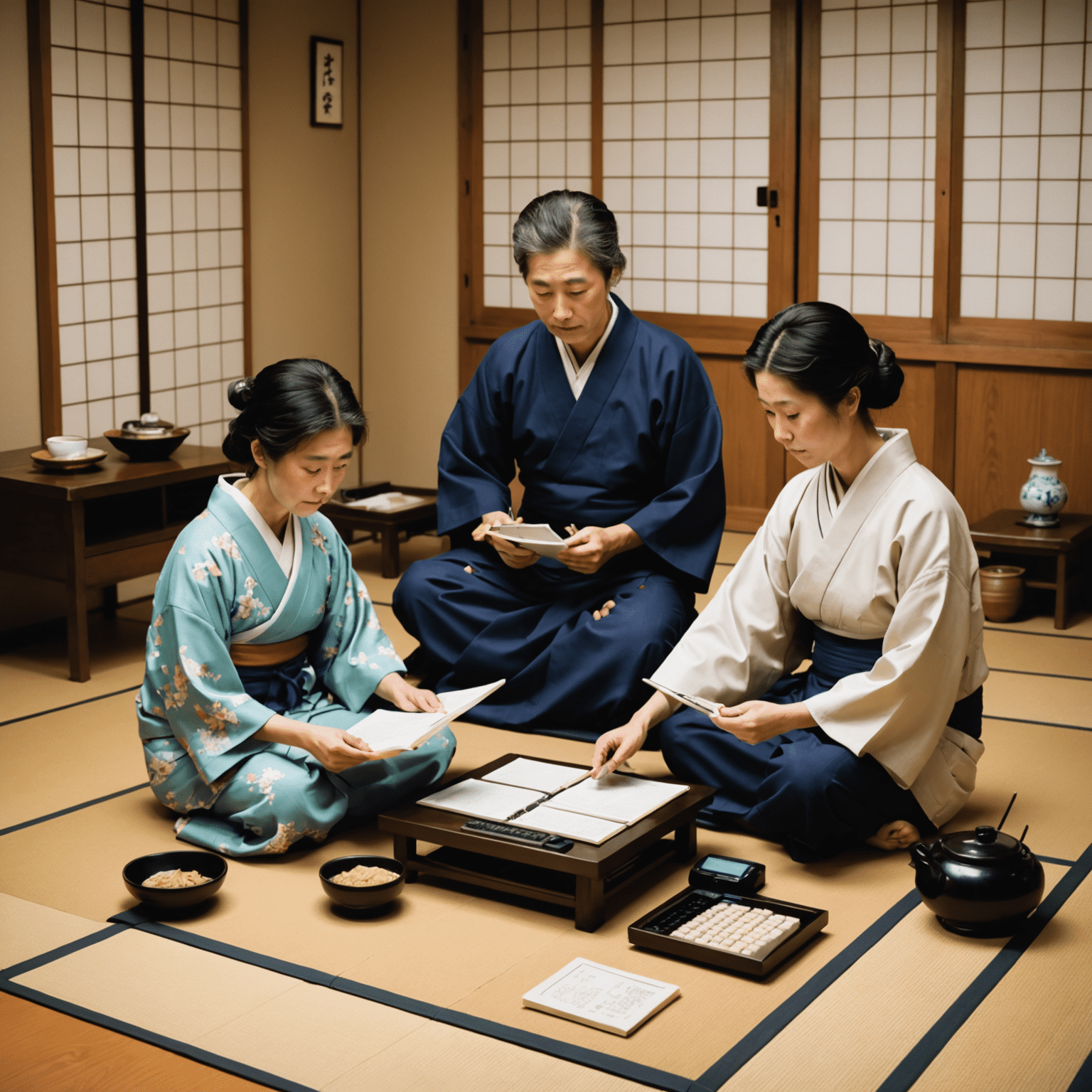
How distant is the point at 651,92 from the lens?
6621mm

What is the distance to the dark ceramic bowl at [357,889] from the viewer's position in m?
2.80

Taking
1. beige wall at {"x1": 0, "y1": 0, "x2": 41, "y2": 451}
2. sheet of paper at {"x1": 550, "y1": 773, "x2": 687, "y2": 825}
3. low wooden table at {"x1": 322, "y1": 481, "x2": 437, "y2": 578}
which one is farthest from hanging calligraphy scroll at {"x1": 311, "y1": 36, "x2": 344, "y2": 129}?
sheet of paper at {"x1": 550, "y1": 773, "x2": 687, "y2": 825}

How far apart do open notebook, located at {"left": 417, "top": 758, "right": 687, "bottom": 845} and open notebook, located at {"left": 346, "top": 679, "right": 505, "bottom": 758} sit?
14 centimetres

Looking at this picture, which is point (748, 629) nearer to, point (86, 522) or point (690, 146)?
point (86, 522)

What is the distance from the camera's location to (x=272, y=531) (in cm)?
327

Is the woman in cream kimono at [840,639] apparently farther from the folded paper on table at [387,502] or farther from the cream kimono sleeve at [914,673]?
the folded paper on table at [387,502]

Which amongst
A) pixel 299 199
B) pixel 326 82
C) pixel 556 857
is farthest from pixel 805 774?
pixel 326 82

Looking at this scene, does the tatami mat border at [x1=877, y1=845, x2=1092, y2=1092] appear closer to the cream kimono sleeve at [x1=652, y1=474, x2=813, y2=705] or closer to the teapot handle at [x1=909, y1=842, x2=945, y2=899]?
the teapot handle at [x1=909, y1=842, x2=945, y2=899]

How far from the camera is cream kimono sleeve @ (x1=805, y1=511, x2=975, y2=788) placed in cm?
301

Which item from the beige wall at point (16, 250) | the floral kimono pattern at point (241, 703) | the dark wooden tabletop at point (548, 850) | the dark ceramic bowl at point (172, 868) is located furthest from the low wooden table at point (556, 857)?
the beige wall at point (16, 250)

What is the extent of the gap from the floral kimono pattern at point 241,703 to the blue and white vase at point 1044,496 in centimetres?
284

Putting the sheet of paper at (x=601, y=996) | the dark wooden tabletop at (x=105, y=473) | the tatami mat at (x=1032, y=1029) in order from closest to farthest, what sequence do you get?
the tatami mat at (x=1032, y=1029), the sheet of paper at (x=601, y=996), the dark wooden tabletop at (x=105, y=473)

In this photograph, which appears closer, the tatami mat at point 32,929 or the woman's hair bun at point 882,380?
the tatami mat at point 32,929

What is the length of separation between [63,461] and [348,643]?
5.16 feet
